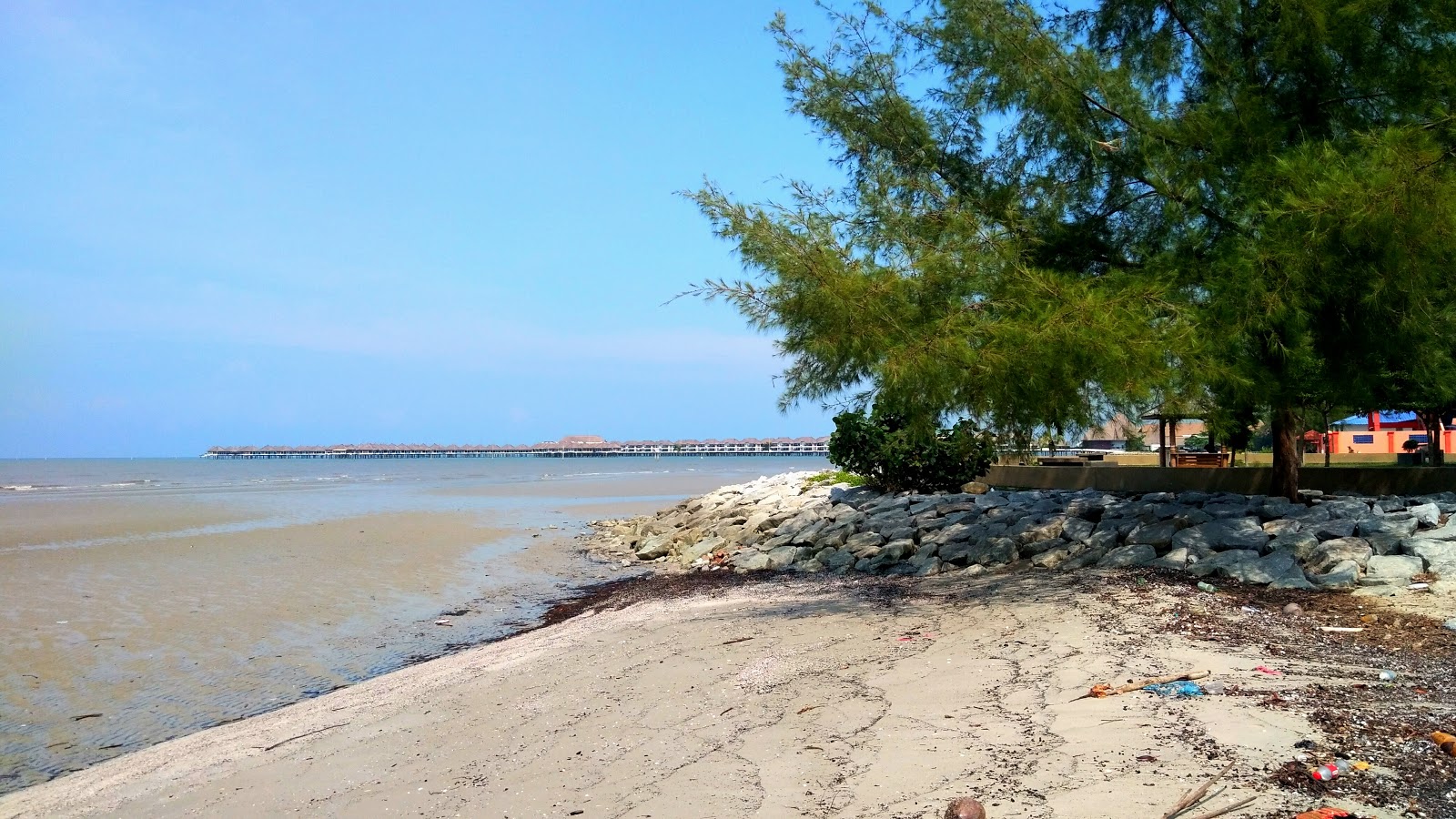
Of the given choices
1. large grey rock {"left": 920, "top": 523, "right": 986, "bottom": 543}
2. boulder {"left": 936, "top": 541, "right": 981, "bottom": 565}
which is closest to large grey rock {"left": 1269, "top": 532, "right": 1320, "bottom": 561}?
boulder {"left": 936, "top": 541, "right": 981, "bottom": 565}

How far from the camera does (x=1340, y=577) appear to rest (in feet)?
27.8

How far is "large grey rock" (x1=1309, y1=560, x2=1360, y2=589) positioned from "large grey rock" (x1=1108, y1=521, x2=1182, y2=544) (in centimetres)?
165

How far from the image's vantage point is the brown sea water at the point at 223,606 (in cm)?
847

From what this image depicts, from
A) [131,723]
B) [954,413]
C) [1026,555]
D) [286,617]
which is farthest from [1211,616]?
[286,617]

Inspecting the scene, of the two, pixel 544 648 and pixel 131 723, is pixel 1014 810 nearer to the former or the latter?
Answer: pixel 544 648

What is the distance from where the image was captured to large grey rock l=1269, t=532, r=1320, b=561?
30.2 feet

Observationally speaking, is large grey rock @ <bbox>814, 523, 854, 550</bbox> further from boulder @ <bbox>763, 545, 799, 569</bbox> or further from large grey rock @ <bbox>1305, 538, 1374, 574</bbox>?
large grey rock @ <bbox>1305, 538, 1374, 574</bbox>

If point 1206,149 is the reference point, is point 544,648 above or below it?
below

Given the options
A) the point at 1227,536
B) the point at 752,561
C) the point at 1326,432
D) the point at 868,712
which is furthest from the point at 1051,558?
the point at 1326,432

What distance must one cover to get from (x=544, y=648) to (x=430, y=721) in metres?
2.45

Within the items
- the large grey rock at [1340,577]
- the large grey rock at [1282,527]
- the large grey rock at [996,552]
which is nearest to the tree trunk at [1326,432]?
the large grey rock at [1282,527]

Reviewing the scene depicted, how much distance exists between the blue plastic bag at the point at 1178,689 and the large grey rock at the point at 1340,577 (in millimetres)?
3797

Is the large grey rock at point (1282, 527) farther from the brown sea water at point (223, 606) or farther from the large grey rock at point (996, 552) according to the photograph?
the brown sea water at point (223, 606)

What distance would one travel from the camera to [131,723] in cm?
805
